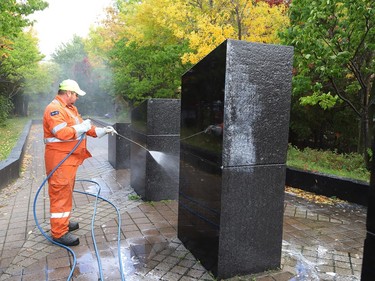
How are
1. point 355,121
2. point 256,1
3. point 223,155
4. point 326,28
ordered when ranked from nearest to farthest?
1. point 223,155
2. point 326,28
3. point 256,1
4. point 355,121

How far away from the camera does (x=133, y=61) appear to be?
15.3 m

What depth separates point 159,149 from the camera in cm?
544

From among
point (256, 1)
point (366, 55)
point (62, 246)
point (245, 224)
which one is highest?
point (256, 1)

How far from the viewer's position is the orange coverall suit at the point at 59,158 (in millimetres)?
3770

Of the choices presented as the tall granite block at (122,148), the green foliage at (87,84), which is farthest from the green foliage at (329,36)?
the green foliage at (87,84)

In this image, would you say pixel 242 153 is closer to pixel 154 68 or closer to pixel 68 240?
pixel 68 240

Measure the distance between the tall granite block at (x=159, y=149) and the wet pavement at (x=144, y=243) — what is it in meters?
0.25

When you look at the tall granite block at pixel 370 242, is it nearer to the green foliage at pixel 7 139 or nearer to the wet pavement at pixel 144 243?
the wet pavement at pixel 144 243

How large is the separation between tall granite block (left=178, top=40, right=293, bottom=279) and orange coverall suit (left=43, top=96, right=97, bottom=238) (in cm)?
160

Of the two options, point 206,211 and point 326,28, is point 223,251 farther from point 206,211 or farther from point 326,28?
point 326,28

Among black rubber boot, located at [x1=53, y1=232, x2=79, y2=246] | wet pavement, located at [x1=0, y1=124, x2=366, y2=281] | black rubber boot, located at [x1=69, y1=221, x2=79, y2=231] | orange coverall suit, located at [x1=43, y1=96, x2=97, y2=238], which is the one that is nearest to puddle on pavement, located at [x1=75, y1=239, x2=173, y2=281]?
wet pavement, located at [x1=0, y1=124, x2=366, y2=281]

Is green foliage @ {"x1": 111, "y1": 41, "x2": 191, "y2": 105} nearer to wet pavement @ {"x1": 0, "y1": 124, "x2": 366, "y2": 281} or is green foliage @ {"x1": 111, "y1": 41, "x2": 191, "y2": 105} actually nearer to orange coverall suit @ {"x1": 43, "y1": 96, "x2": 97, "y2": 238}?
wet pavement @ {"x1": 0, "y1": 124, "x2": 366, "y2": 281}

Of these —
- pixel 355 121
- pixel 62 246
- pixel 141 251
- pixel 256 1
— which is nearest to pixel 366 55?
pixel 256 1

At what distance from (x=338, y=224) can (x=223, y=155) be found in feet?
9.51
